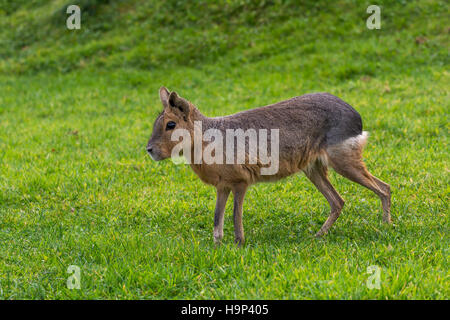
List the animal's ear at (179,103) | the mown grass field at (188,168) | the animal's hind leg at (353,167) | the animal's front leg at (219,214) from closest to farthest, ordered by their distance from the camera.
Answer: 1. the mown grass field at (188,168)
2. the animal's ear at (179,103)
3. the animal's front leg at (219,214)
4. the animal's hind leg at (353,167)

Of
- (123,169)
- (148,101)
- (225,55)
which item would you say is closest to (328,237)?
(123,169)

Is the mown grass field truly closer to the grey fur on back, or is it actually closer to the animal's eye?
the grey fur on back

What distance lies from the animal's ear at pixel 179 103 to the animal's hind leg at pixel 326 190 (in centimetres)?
142

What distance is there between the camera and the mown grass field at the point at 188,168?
4.02 m

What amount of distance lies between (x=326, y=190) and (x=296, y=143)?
752 mm

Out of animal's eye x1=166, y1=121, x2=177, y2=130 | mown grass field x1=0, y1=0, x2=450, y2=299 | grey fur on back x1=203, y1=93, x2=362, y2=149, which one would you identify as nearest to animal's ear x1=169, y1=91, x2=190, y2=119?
animal's eye x1=166, y1=121, x2=177, y2=130

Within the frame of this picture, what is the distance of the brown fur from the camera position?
16.4 feet

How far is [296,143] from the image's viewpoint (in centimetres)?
515

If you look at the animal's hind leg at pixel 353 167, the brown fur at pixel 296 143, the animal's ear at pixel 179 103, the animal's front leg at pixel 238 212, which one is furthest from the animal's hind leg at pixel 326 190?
the animal's ear at pixel 179 103

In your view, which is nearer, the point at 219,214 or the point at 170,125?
the point at 170,125

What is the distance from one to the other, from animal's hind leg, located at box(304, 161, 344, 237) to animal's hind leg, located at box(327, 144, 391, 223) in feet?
0.93

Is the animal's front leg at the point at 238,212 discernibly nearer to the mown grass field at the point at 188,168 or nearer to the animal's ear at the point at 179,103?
the mown grass field at the point at 188,168

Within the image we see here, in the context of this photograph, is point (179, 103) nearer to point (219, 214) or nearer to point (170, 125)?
point (170, 125)

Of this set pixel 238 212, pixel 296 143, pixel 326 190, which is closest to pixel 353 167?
pixel 326 190
